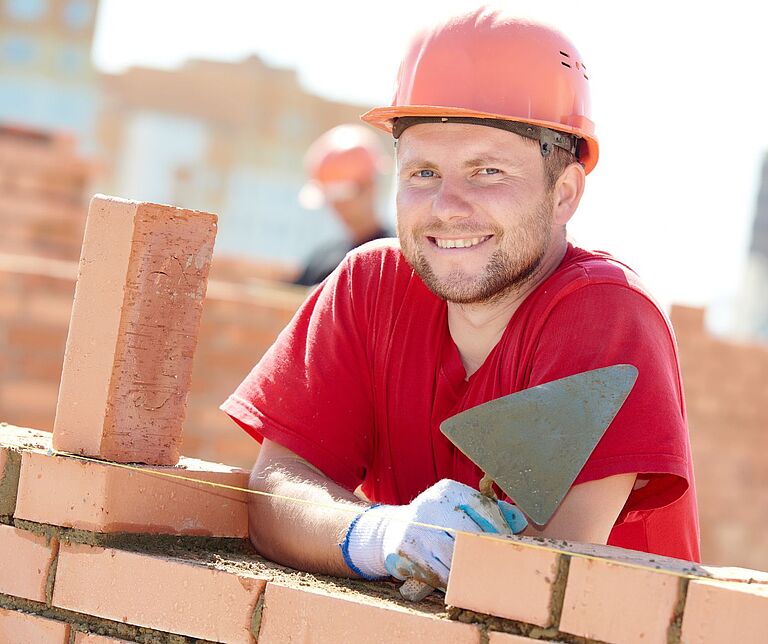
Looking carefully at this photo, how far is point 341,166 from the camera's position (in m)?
8.05

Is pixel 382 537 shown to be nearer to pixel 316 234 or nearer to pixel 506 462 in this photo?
pixel 506 462

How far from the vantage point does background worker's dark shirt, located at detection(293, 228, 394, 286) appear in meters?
7.27

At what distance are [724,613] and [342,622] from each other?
689 millimetres

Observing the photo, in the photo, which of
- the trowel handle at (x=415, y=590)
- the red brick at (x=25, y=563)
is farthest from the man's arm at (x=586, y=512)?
the red brick at (x=25, y=563)

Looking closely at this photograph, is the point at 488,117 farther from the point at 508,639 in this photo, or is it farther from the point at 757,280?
the point at 757,280

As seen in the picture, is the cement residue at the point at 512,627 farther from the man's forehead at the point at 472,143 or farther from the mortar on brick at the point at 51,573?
the man's forehead at the point at 472,143

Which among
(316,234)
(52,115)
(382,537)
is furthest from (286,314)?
(52,115)

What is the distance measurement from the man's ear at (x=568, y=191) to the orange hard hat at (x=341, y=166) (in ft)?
15.3

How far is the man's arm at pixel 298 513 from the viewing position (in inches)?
104

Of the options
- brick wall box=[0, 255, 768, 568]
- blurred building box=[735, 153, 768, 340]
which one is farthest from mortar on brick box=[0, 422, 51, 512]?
blurred building box=[735, 153, 768, 340]

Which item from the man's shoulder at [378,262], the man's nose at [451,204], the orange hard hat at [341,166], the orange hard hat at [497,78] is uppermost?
the orange hard hat at [341,166]

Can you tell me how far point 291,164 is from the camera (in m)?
42.4

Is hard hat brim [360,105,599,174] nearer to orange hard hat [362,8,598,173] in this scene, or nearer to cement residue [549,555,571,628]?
orange hard hat [362,8,598,173]

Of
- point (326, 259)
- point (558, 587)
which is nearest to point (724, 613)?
point (558, 587)
